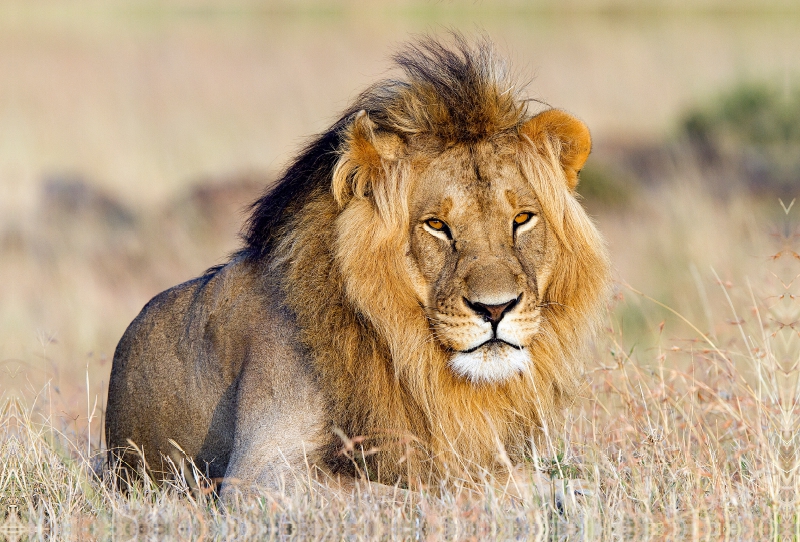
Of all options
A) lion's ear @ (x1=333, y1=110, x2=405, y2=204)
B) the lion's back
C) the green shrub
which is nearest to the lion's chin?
lion's ear @ (x1=333, y1=110, x2=405, y2=204)

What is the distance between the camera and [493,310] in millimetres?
4129

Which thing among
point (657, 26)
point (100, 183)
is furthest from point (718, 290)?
point (657, 26)

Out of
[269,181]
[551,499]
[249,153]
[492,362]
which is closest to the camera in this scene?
[551,499]

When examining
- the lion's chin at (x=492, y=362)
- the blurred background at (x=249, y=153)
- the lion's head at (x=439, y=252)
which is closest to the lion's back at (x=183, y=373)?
the blurred background at (x=249, y=153)

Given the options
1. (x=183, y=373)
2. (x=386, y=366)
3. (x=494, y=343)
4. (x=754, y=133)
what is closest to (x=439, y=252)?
(x=494, y=343)

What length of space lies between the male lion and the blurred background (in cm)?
76

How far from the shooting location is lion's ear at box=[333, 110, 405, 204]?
4461mm

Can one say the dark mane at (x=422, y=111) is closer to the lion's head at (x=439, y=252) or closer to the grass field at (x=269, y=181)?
the lion's head at (x=439, y=252)

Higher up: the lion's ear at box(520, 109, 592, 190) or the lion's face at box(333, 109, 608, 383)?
the lion's ear at box(520, 109, 592, 190)

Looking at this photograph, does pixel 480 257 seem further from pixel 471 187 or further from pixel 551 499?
pixel 551 499

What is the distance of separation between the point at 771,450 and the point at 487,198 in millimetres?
1499

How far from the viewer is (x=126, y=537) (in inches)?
160

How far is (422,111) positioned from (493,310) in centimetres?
94

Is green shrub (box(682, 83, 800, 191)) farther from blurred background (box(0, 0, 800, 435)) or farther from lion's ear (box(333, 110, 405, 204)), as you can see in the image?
lion's ear (box(333, 110, 405, 204))
